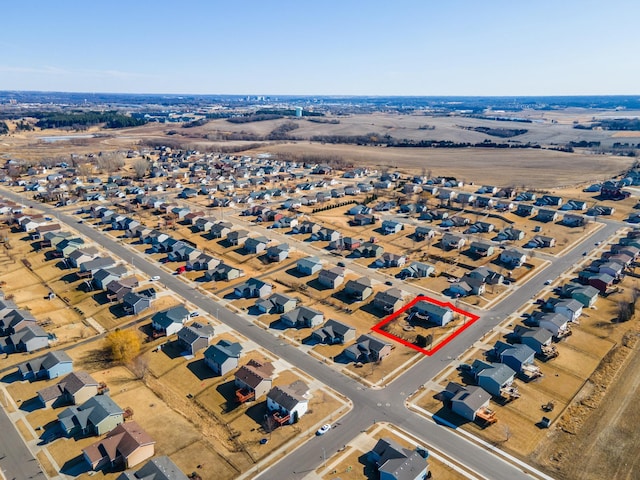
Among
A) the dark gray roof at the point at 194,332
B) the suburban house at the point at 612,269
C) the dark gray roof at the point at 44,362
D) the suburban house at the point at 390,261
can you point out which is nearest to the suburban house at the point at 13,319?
the dark gray roof at the point at 44,362

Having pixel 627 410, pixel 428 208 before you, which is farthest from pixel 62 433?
pixel 428 208

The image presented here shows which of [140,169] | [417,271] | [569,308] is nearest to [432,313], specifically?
[417,271]

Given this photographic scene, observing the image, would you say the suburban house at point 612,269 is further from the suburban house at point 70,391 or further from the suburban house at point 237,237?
the suburban house at point 70,391

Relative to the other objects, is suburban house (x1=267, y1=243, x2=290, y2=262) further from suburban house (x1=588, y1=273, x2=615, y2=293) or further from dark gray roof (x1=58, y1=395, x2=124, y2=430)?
suburban house (x1=588, y1=273, x2=615, y2=293)

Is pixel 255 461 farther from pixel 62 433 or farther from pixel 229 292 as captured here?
pixel 229 292

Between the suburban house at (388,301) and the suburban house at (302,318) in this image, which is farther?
the suburban house at (388,301)

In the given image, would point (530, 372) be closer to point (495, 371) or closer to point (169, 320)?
point (495, 371)

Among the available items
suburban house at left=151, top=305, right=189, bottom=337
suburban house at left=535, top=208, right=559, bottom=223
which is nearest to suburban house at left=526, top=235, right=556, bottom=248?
suburban house at left=535, top=208, right=559, bottom=223
